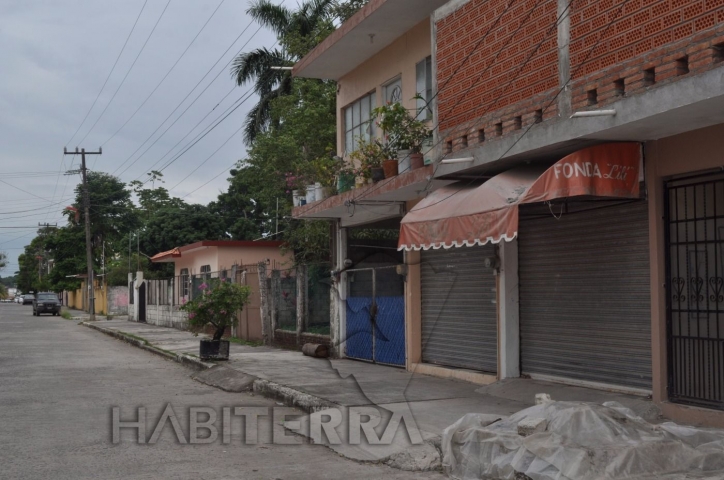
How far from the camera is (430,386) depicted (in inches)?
473

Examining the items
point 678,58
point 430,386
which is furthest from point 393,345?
point 678,58

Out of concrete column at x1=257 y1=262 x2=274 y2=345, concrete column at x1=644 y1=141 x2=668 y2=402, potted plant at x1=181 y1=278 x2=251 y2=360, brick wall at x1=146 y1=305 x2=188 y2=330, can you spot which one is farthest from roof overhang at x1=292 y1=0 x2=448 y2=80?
brick wall at x1=146 y1=305 x2=188 y2=330

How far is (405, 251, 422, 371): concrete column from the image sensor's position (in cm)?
1417

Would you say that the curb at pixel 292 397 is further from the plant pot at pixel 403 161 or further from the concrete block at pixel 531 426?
the plant pot at pixel 403 161

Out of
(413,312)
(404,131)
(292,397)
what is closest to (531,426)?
(292,397)

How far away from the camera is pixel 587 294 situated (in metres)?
10.4

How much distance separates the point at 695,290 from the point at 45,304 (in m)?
49.9

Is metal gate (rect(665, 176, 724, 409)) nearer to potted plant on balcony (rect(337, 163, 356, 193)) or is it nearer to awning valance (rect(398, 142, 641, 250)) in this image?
awning valance (rect(398, 142, 641, 250))

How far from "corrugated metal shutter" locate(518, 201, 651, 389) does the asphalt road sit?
384 cm

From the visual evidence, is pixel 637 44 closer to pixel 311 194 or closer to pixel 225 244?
pixel 311 194

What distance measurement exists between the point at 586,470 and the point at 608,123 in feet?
13.1

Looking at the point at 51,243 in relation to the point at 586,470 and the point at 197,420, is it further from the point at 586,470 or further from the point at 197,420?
the point at 586,470

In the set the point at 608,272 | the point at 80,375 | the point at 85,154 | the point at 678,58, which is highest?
the point at 85,154

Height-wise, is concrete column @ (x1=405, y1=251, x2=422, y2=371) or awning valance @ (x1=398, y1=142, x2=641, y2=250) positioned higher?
awning valance @ (x1=398, y1=142, x2=641, y2=250)
